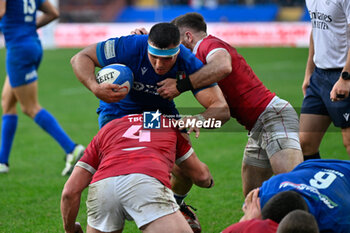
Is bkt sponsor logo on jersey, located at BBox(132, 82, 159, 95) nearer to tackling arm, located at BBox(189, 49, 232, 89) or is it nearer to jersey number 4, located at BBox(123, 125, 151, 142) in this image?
tackling arm, located at BBox(189, 49, 232, 89)

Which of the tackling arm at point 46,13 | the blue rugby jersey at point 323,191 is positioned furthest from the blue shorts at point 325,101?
the tackling arm at point 46,13

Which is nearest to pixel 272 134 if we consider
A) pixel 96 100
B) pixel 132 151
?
pixel 132 151

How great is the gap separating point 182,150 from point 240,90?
3.09 feet

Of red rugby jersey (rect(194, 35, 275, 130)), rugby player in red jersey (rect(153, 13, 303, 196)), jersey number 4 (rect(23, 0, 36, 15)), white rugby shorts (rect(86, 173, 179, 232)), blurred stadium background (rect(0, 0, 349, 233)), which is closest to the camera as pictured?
white rugby shorts (rect(86, 173, 179, 232))

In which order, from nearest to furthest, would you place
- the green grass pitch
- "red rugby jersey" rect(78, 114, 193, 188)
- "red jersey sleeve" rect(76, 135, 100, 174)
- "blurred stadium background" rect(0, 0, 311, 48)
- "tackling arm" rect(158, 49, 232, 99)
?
"red rugby jersey" rect(78, 114, 193, 188)
"red jersey sleeve" rect(76, 135, 100, 174)
"tackling arm" rect(158, 49, 232, 99)
the green grass pitch
"blurred stadium background" rect(0, 0, 311, 48)

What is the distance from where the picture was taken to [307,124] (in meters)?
5.82

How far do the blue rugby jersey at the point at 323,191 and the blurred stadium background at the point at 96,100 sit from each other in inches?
73.8

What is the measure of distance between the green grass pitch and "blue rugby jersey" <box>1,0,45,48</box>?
5.81 ft

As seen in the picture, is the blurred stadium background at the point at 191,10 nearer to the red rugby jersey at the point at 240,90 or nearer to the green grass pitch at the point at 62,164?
the green grass pitch at the point at 62,164

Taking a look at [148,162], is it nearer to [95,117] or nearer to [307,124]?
[307,124]

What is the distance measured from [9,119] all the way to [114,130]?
13.4 feet

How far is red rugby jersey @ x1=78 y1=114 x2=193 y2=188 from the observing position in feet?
12.9

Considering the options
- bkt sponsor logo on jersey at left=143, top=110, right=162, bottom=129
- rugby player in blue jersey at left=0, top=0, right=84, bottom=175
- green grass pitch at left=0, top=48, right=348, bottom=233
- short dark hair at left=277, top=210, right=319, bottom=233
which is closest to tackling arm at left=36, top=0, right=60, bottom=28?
rugby player in blue jersey at left=0, top=0, right=84, bottom=175

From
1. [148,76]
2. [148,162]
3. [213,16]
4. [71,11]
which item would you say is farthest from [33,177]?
[71,11]
